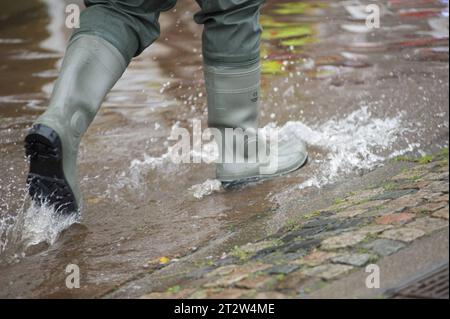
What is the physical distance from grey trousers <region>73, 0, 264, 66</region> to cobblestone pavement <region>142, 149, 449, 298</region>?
74 cm

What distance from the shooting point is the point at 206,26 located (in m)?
3.69

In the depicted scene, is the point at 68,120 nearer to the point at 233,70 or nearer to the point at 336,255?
the point at 233,70

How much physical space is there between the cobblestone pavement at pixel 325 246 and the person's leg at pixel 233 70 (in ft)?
1.90

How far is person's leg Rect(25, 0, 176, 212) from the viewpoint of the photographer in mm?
3266

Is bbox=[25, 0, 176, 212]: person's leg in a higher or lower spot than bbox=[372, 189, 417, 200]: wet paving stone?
higher

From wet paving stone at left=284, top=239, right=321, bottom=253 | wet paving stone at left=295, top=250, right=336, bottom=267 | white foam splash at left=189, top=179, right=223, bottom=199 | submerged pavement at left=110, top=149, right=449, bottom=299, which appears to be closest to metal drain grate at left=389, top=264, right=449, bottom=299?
submerged pavement at left=110, top=149, right=449, bottom=299

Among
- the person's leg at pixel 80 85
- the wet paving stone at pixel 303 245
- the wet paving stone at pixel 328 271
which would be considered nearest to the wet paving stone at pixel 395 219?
the wet paving stone at pixel 303 245

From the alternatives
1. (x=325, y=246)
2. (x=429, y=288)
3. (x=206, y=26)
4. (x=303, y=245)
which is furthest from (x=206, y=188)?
(x=429, y=288)

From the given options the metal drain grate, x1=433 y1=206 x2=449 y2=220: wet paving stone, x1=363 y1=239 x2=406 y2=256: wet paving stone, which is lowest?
the metal drain grate

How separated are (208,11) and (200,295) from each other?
1323mm

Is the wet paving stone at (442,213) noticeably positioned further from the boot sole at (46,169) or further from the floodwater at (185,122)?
the boot sole at (46,169)

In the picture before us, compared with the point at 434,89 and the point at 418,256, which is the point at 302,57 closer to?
the point at 434,89

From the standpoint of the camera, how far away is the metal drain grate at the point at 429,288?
2434 millimetres

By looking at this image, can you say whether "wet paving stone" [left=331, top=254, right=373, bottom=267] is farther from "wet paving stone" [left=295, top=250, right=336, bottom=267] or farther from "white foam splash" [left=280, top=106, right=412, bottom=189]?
"white foam splash" [left=280, top=106, right=412, bottom=189]
